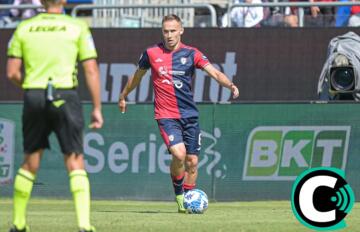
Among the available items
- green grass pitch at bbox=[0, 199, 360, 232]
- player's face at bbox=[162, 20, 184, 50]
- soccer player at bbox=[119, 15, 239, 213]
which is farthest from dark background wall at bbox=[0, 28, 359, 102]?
player's face at bbox=[162, 20, 184, 50]

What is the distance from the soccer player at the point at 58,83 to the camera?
29.7 feet

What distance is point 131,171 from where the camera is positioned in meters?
17.0

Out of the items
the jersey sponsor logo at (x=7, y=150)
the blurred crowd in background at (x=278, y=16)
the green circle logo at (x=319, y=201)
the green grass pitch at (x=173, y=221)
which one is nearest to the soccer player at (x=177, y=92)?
the green grass pitch at (x=173, y=221)

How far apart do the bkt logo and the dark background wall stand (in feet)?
5.15

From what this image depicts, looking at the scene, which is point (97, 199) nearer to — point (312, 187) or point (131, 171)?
point (131, 171)

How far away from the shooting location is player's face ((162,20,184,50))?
514 inches

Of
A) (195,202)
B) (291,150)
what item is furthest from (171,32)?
(291,150)

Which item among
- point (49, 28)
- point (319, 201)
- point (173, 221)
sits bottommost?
point (173, 221)

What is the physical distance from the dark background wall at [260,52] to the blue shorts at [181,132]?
192 inches

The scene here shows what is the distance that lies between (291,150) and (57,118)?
26.7 ft

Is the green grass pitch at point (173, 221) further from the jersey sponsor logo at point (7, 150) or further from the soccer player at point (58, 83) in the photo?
the jersey sponsor logo at point (7, 150)

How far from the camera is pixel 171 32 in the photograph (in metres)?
13.1

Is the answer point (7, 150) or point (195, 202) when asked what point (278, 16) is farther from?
point (195, 202)

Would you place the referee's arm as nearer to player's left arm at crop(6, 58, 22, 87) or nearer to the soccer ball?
player's left arm at crop(6, 58, 22, 87)
